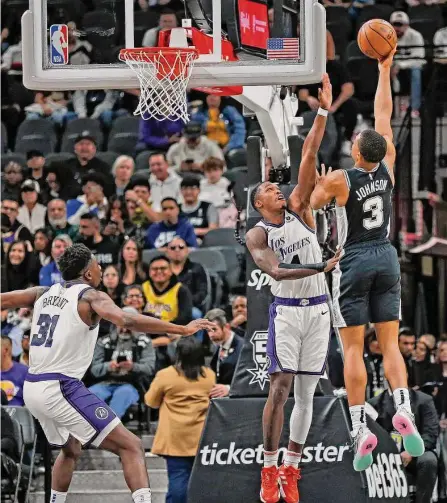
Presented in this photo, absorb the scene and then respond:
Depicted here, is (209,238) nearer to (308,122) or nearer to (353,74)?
(308,122)

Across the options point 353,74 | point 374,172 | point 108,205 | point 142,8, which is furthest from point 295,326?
point 142,8

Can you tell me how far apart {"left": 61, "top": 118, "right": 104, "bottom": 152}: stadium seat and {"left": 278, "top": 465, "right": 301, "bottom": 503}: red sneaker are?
769 cm

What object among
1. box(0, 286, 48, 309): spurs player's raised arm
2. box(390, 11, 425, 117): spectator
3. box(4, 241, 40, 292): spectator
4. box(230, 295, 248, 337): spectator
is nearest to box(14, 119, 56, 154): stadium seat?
box(4, 241, 40, 292): spectator

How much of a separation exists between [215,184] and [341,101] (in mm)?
1968

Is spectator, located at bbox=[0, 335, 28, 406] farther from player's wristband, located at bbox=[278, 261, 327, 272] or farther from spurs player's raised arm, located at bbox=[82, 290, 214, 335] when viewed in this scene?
player's wristband, located at bbox=[278, 261, 327, 272]

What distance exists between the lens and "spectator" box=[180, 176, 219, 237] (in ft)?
49.0

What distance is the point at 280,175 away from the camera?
10.9m

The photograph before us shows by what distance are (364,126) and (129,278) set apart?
3.72m

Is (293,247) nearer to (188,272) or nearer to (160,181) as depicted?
(188,272)

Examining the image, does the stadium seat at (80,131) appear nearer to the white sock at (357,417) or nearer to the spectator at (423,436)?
the spectator at (423,436)

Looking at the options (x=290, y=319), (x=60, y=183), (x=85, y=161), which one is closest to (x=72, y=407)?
(x=290, y=319)

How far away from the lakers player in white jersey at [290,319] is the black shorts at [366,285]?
29 cm

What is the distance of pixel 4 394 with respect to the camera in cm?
1238

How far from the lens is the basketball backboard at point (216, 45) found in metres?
9.19
